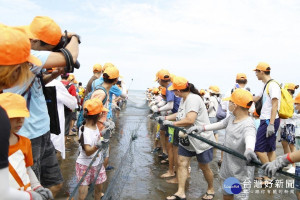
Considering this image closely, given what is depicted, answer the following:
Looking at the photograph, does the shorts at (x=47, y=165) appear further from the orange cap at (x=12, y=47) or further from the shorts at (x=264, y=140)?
the shorts at (x=264, y=140)

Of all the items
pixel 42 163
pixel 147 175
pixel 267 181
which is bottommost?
pixel 147 175

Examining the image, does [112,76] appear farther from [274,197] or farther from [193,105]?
[274,197]

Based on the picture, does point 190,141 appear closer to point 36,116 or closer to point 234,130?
point 234,130

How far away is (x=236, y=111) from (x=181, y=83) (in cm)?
122

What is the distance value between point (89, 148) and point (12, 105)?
5.80 feet

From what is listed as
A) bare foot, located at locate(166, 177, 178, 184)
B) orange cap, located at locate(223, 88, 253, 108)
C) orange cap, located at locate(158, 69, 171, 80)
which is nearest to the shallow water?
bare foot, located at locate(166, 177, 178, 184)

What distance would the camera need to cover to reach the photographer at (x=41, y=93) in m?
2.02

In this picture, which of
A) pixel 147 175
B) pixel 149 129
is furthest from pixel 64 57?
pixel 149 129

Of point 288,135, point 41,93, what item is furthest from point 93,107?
point 288,135

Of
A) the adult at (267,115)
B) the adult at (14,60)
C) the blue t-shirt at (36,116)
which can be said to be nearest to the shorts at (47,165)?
the blue t-shirt at (36,116)

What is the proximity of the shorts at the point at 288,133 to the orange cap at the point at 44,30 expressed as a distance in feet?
19.6

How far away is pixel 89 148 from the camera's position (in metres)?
3.32

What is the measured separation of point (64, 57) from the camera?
200 cm

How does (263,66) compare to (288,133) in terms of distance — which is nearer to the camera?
(263,66)
